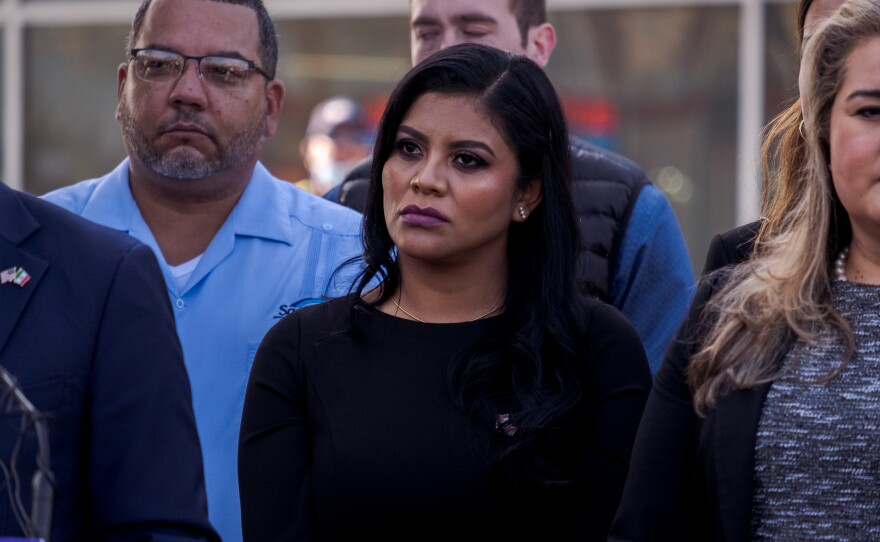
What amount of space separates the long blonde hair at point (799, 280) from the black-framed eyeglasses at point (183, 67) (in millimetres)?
1666

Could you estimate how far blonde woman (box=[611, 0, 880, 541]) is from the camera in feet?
8.41

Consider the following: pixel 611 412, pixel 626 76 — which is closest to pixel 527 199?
pixel 611 412

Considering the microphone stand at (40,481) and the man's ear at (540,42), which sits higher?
the man's ear at (540,42)

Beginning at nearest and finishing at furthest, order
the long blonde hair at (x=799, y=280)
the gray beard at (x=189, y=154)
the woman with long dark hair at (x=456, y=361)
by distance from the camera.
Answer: the long blonde hair at (x=799, y=280) < the woman with long dark hair at (x=456, y=361) < the gray beard at (x=189, y=154)

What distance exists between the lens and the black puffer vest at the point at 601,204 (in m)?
4.04

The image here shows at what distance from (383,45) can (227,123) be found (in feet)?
15.2

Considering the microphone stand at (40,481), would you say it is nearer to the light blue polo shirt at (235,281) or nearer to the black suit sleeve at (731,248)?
the black suit sleeve at (731,248)

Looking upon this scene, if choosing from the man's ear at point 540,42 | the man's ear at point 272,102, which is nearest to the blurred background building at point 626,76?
the man's ear at point 540,42

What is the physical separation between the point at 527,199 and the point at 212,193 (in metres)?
1.11

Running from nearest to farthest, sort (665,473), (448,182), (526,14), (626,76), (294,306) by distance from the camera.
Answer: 1. (665,473)
2. (448,182)
3. (294,306)
4. (526,14)
5. (626,76)

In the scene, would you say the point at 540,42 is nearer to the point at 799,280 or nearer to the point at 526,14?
the point at 526,14

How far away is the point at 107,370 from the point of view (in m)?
2.59

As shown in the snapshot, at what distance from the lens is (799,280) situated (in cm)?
275

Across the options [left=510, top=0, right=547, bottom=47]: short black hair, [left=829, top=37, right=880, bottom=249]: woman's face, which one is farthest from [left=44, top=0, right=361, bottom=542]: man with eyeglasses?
[left=829, top=37, right=880, bottom=249]: woman's face
